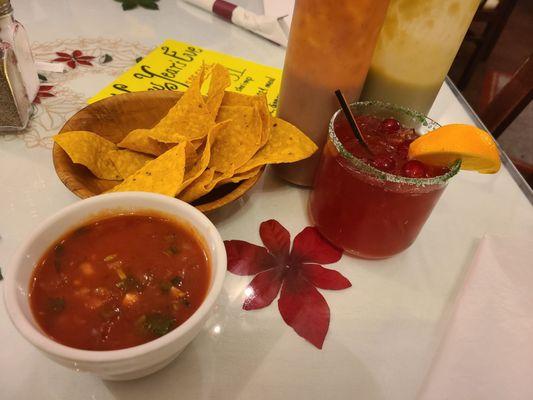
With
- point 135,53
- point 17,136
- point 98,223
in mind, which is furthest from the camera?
point 135,53

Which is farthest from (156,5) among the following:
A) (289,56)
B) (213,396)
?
(213,396)

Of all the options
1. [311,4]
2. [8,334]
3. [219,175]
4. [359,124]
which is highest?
[311,4]

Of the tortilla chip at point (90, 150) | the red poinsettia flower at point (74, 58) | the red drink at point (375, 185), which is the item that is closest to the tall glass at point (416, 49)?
the red drink at point (375, 185)

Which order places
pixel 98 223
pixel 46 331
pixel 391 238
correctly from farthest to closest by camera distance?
1. pixel 391 238
2. pixel 98 223
3. pixel 46 331

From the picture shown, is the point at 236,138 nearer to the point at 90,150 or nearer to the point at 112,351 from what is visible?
the point at 90,150

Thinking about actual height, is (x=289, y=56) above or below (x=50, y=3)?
above

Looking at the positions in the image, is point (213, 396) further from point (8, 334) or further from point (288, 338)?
point (8, 334)

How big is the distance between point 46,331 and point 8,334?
0.57ft

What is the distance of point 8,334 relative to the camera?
0.61m

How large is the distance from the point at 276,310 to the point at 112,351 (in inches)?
11.6

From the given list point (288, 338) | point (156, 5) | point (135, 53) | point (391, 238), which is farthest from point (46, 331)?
point (156, 5)

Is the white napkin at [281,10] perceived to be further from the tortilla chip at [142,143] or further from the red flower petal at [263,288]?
the red flower petal at [263,288]

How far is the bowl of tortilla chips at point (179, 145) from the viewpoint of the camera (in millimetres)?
710

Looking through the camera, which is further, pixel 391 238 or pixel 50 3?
pixel 50 3
